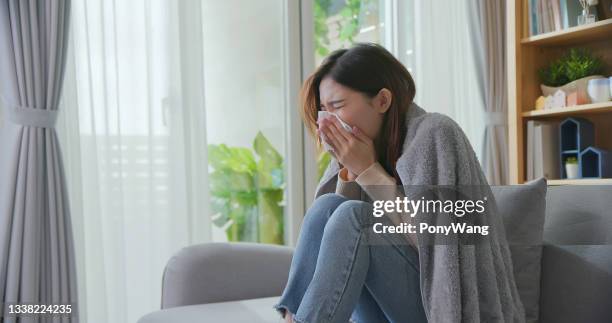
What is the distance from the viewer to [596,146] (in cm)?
268

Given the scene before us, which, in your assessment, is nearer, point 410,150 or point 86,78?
point 410,150

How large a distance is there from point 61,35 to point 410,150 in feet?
4.65

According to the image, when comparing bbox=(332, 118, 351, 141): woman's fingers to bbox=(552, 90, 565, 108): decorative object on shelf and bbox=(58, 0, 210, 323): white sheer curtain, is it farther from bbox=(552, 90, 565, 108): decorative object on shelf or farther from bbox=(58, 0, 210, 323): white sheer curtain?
bbox=(552, 90, 565, 108): decorative object on shelf

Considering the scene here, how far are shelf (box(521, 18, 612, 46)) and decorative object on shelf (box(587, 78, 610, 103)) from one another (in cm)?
21

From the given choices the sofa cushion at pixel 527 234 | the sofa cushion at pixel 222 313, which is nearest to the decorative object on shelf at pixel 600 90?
the sofa cushion at pixel 527 234

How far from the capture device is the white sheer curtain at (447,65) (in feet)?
10.5

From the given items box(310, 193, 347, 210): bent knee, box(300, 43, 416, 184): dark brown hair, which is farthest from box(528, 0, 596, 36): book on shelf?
box(310, 193, 347, 210): bent knee

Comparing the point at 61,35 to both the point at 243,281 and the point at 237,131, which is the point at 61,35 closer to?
the point at 237,131

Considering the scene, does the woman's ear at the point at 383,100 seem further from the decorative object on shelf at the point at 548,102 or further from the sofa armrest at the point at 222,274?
the decorative object on shelf at the point at 548,102

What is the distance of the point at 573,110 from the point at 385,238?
60.6 inches

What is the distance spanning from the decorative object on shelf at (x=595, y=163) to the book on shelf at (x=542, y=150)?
0.16 meters

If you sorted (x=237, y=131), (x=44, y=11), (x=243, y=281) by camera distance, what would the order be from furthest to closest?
1. (x=237, y=131)
2. (x=44, y=11)
3. (x=243, y=281)

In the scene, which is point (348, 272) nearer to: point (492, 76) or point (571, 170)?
point (571, 170)

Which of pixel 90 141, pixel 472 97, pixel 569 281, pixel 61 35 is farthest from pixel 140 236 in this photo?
pixel 472 97
